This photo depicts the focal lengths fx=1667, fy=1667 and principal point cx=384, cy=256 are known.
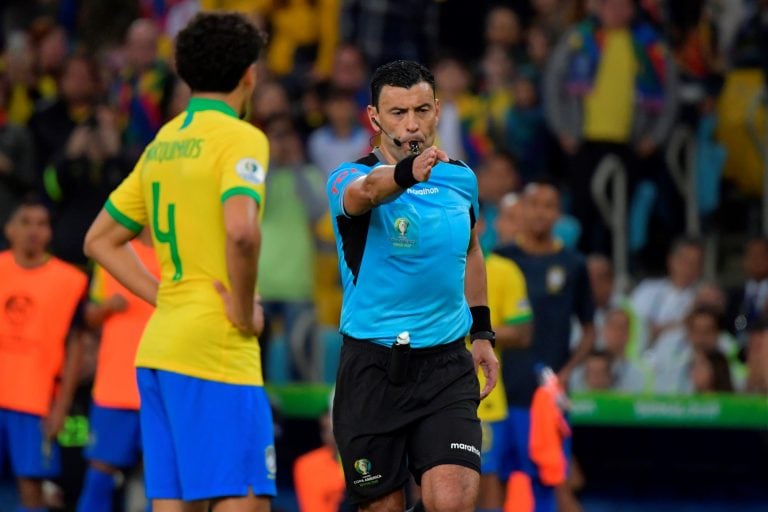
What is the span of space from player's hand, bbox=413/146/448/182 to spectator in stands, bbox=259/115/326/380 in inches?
285

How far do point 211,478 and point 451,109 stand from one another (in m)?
7.47

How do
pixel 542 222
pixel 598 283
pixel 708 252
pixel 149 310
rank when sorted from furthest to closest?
pixel 708 252 < pixel 598 283 < pixel 542 222 < pixel 149 310

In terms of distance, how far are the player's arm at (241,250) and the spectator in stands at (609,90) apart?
7253 mm

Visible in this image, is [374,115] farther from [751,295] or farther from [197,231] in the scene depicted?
[751,295]

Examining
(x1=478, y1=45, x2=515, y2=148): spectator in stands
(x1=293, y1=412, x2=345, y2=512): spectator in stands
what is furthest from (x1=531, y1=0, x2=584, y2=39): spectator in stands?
(x1=293, y1=412, x2=345, y2=512): spectator in stands

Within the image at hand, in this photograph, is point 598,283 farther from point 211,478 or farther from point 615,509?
point 211,478

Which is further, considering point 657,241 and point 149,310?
point 657,241

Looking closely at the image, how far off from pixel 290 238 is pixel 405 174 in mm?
7225

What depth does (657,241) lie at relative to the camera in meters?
14.1

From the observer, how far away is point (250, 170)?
241 inches

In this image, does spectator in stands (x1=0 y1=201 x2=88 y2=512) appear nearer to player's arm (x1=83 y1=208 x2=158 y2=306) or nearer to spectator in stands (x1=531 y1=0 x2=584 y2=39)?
player's arm (x1=83 y1=208 x2=158 y2=306)

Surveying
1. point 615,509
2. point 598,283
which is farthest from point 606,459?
point 598,283

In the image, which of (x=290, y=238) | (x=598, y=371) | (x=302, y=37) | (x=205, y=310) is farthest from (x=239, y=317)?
(x=302, y=37)

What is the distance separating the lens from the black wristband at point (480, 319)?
6699mm
